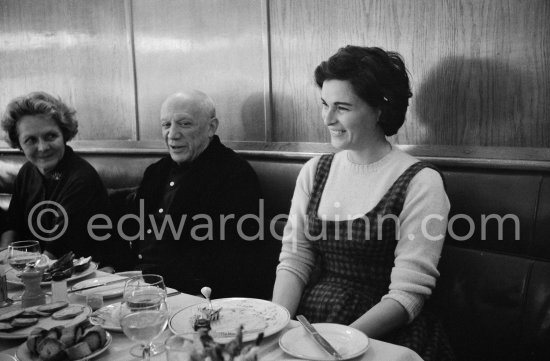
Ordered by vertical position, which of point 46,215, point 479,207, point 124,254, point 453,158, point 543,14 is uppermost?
point 543,14

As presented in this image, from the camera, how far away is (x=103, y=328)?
1192mm

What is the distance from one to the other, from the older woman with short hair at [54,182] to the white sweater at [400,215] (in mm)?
1116

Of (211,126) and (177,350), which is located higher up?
(211,126)

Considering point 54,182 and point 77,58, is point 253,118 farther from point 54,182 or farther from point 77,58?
point 77,58

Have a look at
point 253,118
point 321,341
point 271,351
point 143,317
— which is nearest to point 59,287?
point 143,317

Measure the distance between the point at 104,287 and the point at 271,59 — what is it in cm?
159

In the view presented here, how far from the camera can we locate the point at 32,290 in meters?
1.46

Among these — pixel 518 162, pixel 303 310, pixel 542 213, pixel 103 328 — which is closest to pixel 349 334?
pixel 103 328

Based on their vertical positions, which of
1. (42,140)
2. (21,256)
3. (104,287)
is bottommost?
(104,287)

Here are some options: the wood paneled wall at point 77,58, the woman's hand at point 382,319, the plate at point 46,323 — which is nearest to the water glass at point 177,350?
the plate at point 46,323

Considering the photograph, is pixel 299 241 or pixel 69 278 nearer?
pixel 69 278

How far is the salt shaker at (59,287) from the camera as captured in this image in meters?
1.46

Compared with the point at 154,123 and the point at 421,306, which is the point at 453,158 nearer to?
the point at 421,306

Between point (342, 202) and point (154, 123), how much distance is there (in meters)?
1.97
